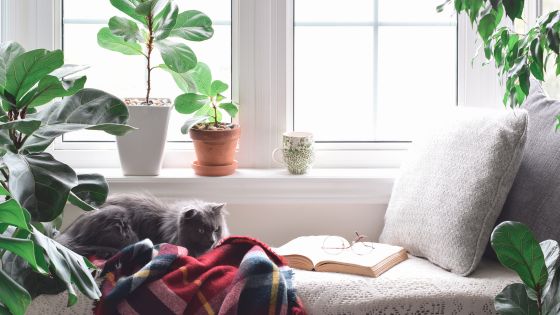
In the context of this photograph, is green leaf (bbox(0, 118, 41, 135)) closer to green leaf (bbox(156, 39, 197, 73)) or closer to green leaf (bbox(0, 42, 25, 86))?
green leaf (bbox(0, 42, 25, 86))

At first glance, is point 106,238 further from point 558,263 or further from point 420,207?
point 558,263

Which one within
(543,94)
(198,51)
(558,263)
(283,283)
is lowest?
(283,283)

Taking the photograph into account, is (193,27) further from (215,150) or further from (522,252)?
(522,252)

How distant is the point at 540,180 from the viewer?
7.13 ft

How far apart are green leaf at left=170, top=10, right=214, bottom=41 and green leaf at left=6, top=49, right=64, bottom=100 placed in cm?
100

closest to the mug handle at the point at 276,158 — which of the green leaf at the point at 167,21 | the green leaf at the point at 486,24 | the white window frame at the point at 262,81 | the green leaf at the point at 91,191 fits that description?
the white window frame at the point at 262,81

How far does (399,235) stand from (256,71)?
0.80m

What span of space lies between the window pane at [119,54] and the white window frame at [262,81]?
0.05 m

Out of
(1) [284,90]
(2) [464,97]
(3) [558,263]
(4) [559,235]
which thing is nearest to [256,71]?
(1) [284,90]

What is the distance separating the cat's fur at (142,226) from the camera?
2.19m

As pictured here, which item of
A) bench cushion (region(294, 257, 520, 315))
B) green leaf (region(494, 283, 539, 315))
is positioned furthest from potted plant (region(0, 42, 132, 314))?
green leaf (region(494, 283, 539, 315))

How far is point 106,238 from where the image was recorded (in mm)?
2188

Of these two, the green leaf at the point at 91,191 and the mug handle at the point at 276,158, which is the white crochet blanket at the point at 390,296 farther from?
the mug handle at the point at 276,158

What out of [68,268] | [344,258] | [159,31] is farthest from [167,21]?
[68,268]
